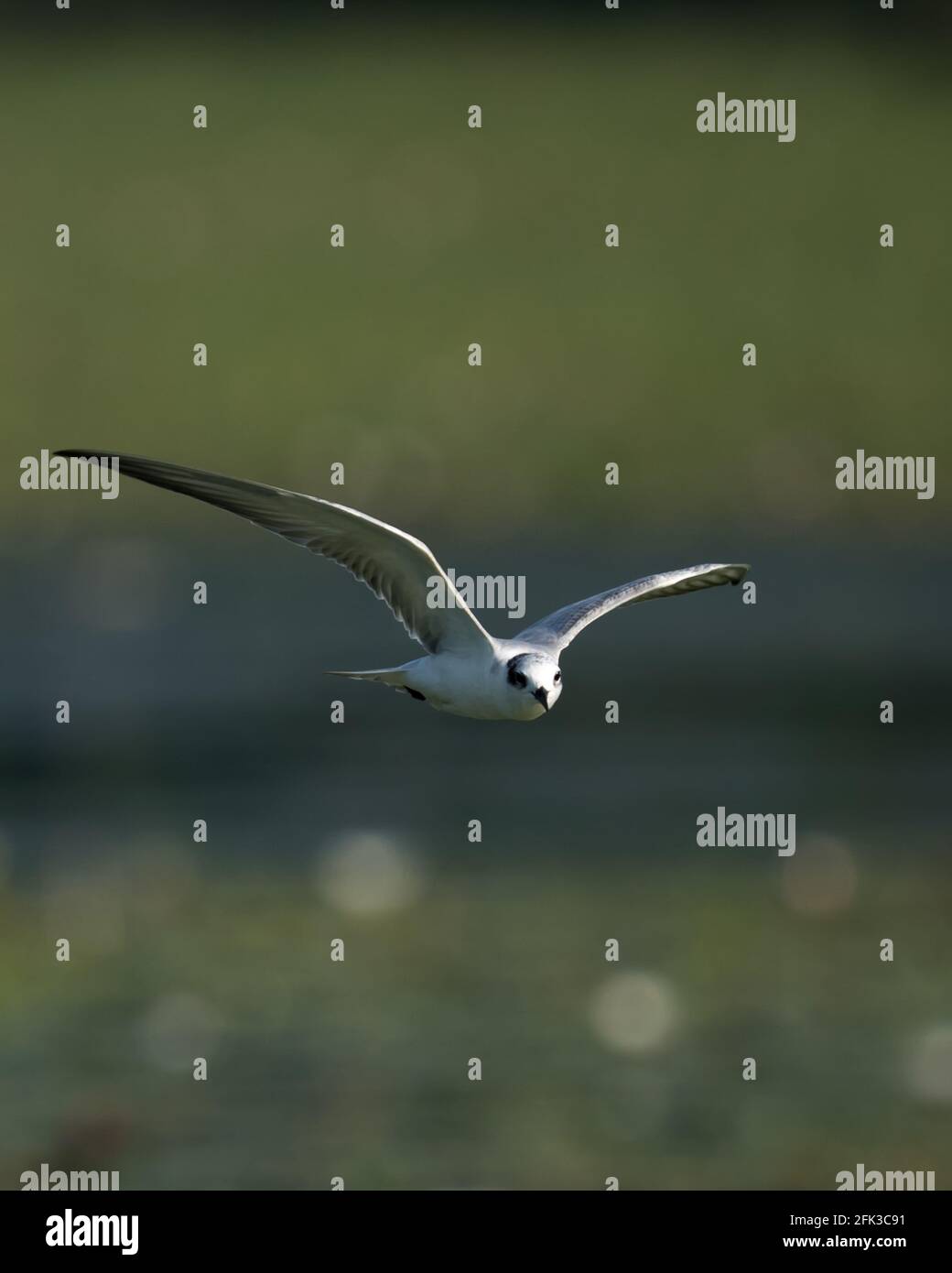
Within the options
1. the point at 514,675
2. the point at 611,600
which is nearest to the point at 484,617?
the point at 611,600

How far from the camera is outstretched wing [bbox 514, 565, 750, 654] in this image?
16.1 feet

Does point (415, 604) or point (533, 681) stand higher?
point (415, 604)

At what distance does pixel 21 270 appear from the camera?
44.2 feet

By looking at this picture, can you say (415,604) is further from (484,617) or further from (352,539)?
(484,617)

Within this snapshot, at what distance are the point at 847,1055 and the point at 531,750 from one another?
2.40 m

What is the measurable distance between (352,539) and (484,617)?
504 centimetres

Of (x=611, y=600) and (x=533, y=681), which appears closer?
(x=533, y=681)

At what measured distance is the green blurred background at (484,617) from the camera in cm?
735

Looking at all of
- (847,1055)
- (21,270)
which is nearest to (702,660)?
(847,1055)

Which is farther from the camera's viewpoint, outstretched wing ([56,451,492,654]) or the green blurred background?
the green blurred background

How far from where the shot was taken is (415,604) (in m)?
4.75

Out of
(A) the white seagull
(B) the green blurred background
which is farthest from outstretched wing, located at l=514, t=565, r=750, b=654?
(B) the green blurred background

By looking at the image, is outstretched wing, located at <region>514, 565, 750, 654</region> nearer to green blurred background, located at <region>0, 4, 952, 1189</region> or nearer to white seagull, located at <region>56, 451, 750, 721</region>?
white seagull, located at <region>56, 451, 750, 721</region>

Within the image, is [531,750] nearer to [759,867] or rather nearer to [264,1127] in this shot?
[759,867]
